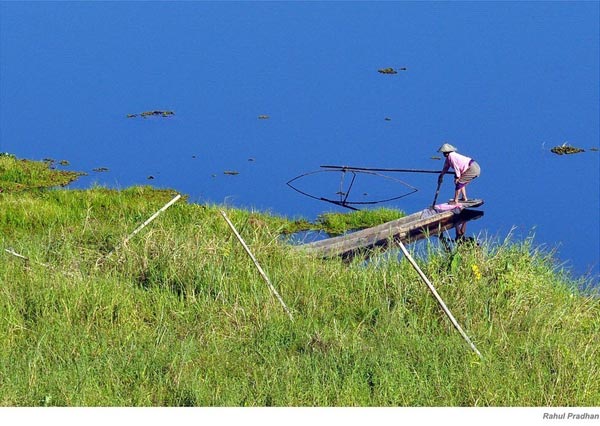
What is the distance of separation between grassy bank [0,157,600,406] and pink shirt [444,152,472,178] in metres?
5.66

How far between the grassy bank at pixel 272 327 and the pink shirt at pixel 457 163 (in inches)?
223

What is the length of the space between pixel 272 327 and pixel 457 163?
7.93m

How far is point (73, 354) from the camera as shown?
24.1ft

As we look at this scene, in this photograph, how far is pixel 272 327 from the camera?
7648 millimetres

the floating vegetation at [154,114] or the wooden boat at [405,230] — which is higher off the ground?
the floating vegetation at [154,114]

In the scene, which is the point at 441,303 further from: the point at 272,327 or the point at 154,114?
the point at 154,114

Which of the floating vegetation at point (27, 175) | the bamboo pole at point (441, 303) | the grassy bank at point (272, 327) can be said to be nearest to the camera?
the grassy bank at point (272, 327)

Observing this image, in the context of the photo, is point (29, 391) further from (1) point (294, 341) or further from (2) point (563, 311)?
(2) point (563, 311)

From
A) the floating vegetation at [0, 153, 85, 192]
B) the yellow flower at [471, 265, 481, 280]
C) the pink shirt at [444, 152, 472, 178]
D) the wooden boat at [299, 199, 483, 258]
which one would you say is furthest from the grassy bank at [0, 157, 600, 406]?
the pink shirt at [444, 152, 472, 178]

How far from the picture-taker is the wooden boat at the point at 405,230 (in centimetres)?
1221

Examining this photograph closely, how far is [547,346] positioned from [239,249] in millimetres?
2908

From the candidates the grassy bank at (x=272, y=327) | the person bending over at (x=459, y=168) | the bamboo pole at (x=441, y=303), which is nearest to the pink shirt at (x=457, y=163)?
the person bending over at (x=459, y=168)

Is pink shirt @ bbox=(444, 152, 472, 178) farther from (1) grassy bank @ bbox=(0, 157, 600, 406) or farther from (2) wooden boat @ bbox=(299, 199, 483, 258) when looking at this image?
(1) grassy bank @ bbox=(0, 157, 600, 406)

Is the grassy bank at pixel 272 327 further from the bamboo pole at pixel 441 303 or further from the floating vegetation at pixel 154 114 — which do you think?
the floating vegetation at pixel 154 114
